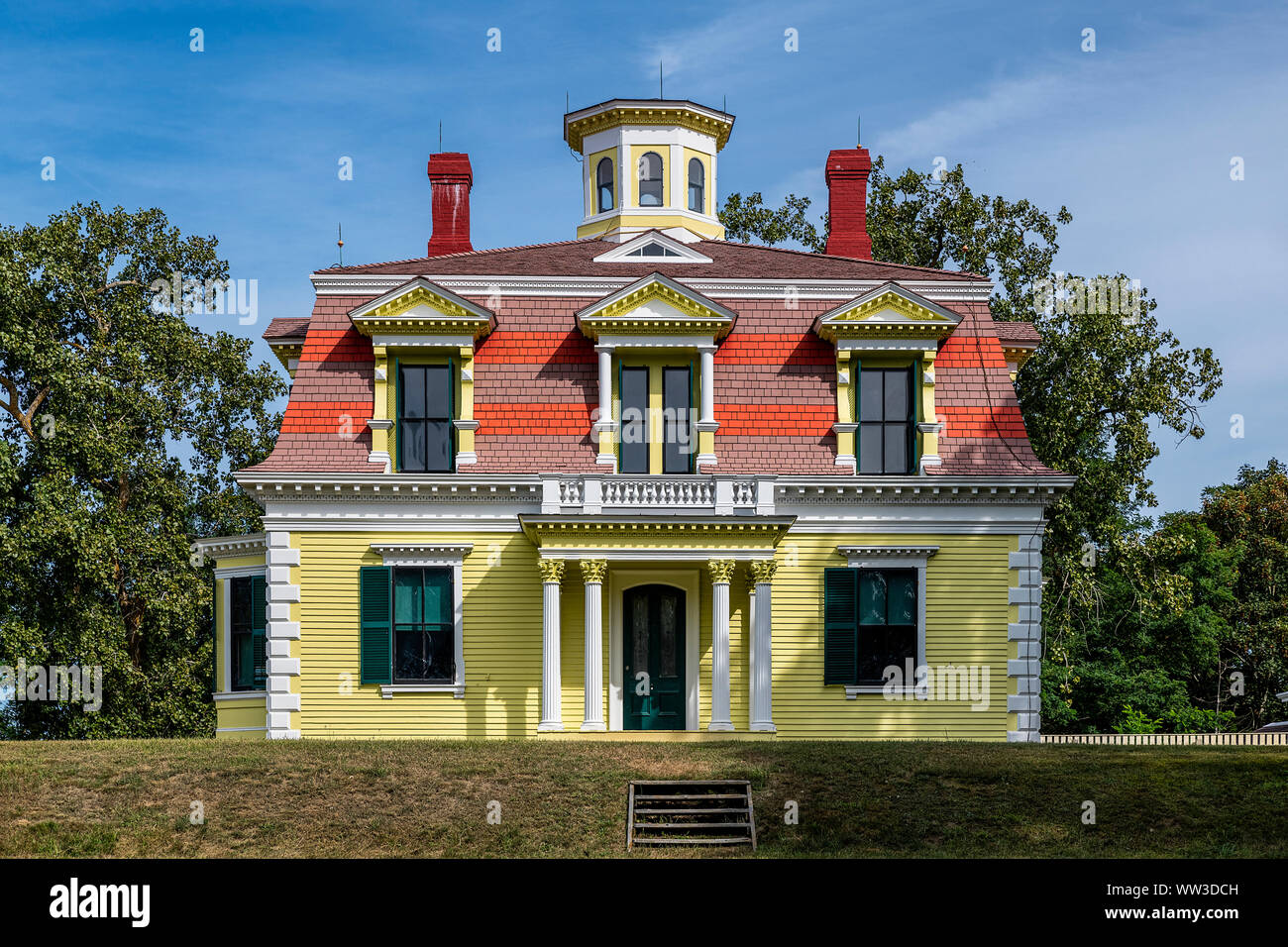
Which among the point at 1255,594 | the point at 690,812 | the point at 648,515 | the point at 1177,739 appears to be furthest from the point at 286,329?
the point at 1255,594

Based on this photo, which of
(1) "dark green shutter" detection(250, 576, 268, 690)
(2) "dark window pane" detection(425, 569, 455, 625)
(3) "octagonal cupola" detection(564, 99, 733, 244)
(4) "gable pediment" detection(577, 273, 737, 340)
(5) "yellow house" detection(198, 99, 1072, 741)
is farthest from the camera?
(3) "octagonal cupola" detection(564, 99, 733, 244)

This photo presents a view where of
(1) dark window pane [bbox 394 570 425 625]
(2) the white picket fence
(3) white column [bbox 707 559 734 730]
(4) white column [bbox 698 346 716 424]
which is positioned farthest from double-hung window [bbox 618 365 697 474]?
(2) the white picket fence

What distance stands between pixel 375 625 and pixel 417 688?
1.46 meters

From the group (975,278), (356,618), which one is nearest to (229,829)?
(356,618)

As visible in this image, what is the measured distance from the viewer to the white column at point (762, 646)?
26.6 metres

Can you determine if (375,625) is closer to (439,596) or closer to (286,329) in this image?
(439,596)

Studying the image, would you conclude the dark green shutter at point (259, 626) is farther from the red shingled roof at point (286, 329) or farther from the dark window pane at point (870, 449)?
the dark window pane at point (870, 449)

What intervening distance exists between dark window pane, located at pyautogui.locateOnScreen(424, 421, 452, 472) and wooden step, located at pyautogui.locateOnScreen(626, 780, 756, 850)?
922 centimetres

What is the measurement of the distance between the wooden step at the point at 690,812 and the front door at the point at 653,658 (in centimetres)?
664

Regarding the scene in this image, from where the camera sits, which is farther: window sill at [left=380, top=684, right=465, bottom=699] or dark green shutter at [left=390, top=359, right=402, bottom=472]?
dark green shutter at [left=390, top=359, right=402, bottom=472]

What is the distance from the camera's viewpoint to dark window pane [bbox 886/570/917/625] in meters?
27.7

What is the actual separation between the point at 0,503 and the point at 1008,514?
26195 millimetres

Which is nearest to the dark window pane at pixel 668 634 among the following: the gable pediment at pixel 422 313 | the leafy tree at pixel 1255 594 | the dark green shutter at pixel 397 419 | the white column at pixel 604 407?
Result: the white column at pixel 604 407
